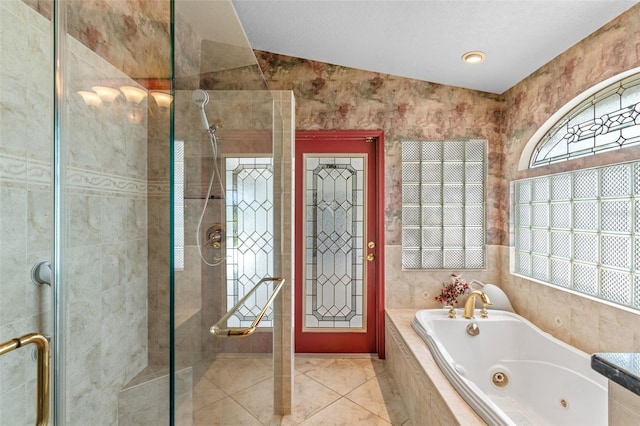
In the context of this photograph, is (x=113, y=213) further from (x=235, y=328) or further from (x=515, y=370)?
(x=515, y=370)

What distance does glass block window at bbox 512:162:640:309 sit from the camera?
1.59 metres

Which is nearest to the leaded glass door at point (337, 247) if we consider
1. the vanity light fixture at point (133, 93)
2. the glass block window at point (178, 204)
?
the vanity light fixture at point (133, 93)

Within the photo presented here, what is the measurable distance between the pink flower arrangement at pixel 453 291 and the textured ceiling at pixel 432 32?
1.67 metres

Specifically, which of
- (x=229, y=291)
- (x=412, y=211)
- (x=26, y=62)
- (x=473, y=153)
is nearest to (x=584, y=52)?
(x=473, y=153)

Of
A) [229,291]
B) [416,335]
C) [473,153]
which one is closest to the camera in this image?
[229,291]

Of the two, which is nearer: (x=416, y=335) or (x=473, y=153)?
(x=416, y=335)

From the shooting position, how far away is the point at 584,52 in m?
1.81

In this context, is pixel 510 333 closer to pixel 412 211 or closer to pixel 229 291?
pixel 412 211

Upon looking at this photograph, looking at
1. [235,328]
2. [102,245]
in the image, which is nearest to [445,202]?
[235,328]

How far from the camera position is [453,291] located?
97.4 inches

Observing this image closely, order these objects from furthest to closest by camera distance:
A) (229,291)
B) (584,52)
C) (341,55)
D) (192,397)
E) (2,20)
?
(341,55)
(584,52)
(229,291)
(192,397)
(2,20)

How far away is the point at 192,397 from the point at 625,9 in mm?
2644

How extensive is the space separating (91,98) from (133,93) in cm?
26

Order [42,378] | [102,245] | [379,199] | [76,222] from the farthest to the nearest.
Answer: [379,199], [102,245], [76,222], [42,378]
